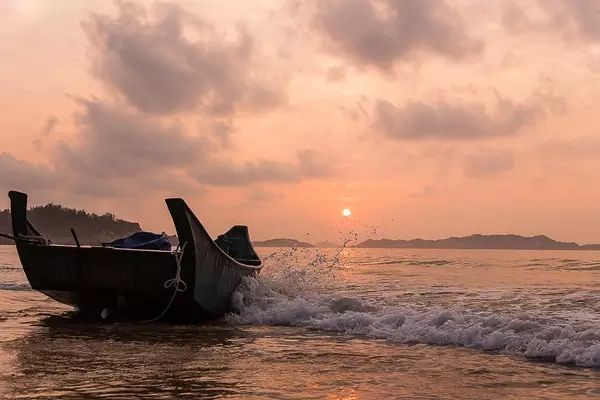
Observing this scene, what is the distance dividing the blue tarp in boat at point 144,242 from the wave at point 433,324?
6.95ft

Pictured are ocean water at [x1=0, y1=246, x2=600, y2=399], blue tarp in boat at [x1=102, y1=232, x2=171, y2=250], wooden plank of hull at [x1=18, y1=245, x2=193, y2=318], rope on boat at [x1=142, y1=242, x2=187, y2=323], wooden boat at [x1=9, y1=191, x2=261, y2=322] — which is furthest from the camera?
blue tarp in boat at [x1=102, y1=232, x2=171, y2=250]

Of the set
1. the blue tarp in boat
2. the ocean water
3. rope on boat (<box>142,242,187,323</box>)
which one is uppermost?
the blue tarp in boat

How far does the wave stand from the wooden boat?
100cm

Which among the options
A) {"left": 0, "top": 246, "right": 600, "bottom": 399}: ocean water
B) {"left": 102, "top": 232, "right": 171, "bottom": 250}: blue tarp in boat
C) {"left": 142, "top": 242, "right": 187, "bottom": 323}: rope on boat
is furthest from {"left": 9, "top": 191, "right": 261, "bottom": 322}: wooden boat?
{"left": 102, "top": 232, "right": 171, "bottom": 250}: blue tarp in boat

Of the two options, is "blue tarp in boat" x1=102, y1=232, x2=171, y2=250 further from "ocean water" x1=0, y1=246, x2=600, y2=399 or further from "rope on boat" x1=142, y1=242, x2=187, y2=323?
"ocean water" x1=0, y1=246, x2=600, y2=399

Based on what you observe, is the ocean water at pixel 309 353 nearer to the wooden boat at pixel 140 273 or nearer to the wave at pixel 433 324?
the wave at pixel 433 324

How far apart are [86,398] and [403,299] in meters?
13.1

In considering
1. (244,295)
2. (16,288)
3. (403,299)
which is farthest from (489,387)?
(16,288)

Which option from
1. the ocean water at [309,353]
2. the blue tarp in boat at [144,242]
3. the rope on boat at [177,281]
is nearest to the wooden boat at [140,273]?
the rope on boat at [177,281]

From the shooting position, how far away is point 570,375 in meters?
7.78

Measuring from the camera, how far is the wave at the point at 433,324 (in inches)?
366

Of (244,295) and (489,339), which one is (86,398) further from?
(244,295)

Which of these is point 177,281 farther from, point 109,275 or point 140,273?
point 109,275

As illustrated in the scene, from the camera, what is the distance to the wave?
9.30 metres
